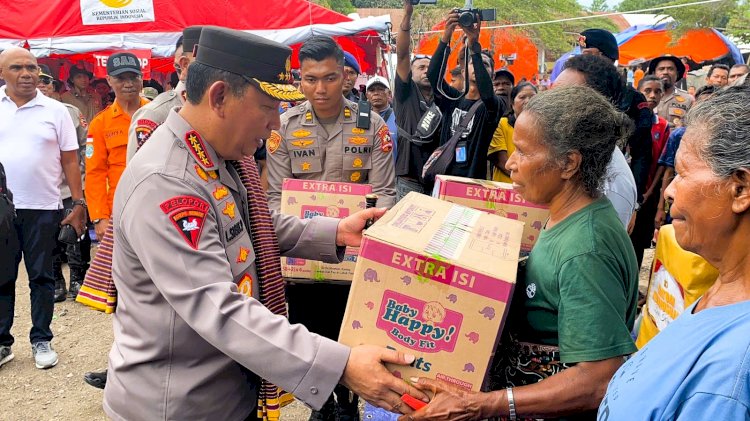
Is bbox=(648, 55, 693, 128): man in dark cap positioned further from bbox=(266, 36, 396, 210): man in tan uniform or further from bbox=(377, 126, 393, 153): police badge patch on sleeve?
bbox=(266, 36, 396, 210): man in tan uniform

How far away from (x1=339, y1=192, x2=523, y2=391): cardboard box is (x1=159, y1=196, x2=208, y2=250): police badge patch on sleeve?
46cm

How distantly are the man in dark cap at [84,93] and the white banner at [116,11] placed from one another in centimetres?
87

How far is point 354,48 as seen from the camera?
11102 millimetres

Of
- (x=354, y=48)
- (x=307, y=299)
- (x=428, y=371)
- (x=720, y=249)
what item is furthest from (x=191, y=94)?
(x=354, y=48)

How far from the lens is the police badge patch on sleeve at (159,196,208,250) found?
152 centimetres

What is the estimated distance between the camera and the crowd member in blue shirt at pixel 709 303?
0.87 meters

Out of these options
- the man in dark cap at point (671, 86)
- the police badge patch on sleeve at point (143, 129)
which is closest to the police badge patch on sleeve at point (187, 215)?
the police badge patch on sleeve at point (143, 129)

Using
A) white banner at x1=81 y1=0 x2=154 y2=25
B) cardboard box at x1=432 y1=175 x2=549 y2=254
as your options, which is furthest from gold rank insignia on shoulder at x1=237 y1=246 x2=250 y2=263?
white banner at x1=81 y1=0 x2=154 y2=25

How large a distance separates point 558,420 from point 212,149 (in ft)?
4.46

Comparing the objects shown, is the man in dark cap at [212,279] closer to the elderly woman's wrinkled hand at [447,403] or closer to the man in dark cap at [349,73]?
the elderly woman's wrinkled hand at [447,403]

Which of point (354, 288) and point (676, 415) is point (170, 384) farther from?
point (676, 415)

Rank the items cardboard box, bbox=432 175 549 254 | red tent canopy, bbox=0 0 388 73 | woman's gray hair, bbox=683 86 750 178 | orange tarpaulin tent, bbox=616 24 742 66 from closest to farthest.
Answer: woman's gray hair, bbox=683 86 750 178 → cardboard box, bbox=432 175 549 254 → red tent canopy, bbox=0 0 388 73 → orange tarpaulin tent, bbox=616 24 742 66

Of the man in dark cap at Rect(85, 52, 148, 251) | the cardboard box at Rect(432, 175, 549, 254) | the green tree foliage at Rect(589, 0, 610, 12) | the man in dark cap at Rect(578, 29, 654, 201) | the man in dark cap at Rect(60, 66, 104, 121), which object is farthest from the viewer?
the green tree foliage at Rect(589, 0, 610, 12)

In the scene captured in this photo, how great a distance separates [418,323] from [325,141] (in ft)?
6.54
